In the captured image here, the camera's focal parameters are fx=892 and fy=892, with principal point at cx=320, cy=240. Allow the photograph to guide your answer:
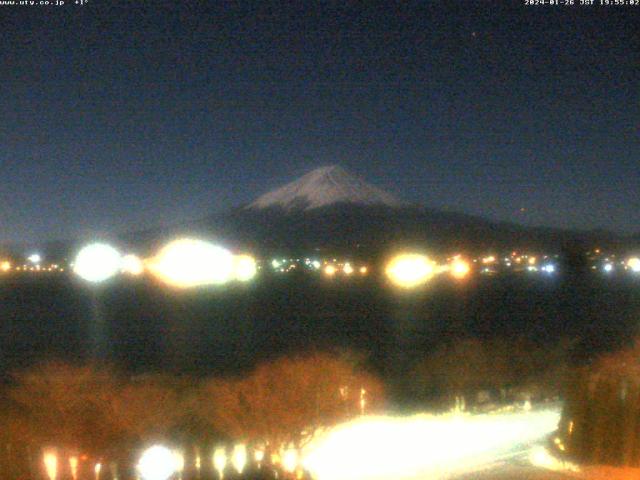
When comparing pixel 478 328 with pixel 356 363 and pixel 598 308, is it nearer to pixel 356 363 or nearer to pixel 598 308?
pixel 598 308

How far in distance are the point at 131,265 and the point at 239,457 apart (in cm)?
3703

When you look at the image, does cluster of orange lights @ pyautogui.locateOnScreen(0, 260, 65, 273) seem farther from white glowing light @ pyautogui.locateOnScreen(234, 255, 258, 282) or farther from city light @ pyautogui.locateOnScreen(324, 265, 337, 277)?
city light @ pyautogui.locateOnScreen(324, 265, 337, 277)

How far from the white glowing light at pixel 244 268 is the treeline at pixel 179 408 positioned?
27186 millimetres

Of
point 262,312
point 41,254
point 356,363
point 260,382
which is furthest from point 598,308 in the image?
point 41,254

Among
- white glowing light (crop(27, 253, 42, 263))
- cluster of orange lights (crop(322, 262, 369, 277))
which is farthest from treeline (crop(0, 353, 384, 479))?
white glowing light (crop(27, 253, 42, 263))

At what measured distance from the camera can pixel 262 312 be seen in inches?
1040

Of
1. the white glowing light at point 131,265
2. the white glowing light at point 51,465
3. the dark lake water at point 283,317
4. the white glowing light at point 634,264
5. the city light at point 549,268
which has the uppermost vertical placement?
the white glowing light at point 131,265

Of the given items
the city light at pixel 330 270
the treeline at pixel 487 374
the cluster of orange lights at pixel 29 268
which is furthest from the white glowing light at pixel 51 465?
the cluster of orange lights at pixel 29 268

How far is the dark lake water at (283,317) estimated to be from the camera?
55.0ft

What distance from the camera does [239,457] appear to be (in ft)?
21.4

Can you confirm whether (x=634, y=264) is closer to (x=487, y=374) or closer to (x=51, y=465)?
(x=487, y=374)

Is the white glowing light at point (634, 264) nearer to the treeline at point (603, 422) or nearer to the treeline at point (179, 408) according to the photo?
the treeline at point (179, 408)

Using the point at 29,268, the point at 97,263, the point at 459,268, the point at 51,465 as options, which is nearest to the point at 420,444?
the point at 51,465

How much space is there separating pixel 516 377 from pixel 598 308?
12.1 meters
